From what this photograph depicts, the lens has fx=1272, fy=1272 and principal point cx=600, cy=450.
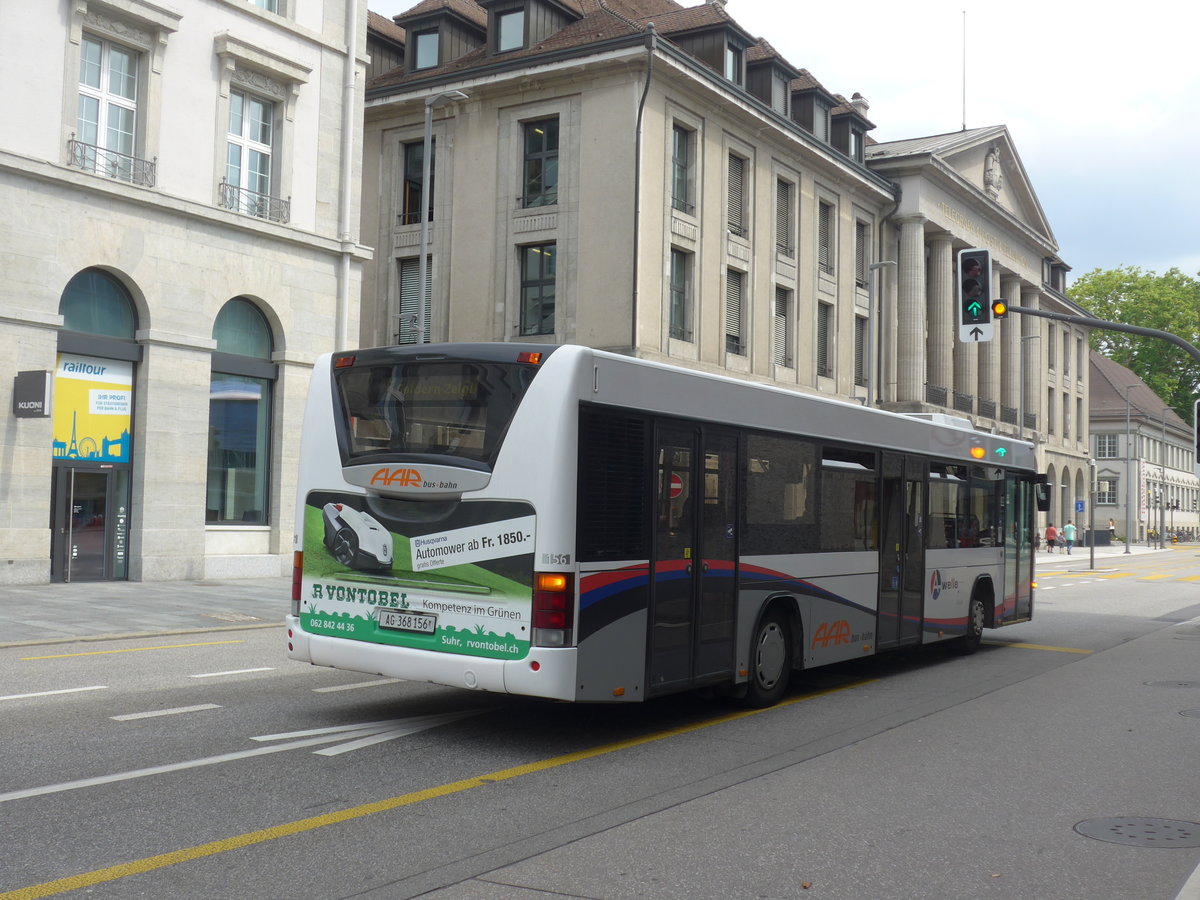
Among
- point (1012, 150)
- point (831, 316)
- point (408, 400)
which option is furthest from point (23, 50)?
point (1012, 150)

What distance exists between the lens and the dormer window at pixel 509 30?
37062mm

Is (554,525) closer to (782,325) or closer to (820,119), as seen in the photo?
(782,325)

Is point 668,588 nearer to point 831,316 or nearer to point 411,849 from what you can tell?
A: point 411,849

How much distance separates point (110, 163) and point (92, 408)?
436cm

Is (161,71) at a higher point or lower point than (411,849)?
higher

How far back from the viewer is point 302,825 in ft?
19.9

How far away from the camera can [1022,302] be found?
69.2 m

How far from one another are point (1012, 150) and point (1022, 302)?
1053 centimetres

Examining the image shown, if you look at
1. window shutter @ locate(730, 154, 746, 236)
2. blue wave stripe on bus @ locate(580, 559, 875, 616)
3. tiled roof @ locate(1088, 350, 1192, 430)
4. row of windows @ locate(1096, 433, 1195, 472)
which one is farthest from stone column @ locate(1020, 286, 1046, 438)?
blue wave stripe on bus @ locate(580, 559, 875, 616)

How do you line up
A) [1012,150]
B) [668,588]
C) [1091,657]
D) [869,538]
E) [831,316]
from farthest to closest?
[1012,150]
[831,316]
[1091,657]
[869,538]
[668,588]

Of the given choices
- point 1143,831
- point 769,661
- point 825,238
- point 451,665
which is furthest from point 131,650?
point 825,238

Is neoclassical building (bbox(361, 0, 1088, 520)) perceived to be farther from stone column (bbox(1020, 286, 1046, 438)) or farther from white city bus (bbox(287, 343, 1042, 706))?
white city bus (bbox(287, 343, 1042, 706))

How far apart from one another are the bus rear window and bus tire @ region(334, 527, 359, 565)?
0.51 m

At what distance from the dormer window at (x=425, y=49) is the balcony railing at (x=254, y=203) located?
1497 centimetres
